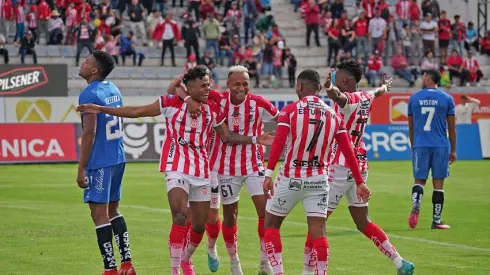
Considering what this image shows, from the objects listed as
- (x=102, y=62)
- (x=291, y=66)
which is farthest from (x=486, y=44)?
(x=102, y=62)

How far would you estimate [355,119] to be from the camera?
12.1m

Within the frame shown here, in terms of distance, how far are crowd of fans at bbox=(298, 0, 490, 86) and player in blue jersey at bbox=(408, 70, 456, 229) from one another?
2691 cm

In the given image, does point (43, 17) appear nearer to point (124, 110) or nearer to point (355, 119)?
point (355, 119)

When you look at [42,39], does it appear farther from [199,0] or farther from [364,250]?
[364,250]

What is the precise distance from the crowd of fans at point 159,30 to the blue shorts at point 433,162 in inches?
931

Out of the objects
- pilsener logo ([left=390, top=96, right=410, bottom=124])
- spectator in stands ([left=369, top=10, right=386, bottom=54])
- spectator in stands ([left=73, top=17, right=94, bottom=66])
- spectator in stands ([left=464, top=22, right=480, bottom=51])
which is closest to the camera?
spectator in stands ([left=73, top=17, right=94, bottom=66])

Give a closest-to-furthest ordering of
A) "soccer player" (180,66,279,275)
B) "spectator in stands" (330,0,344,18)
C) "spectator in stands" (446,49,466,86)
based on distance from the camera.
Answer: "soccer player" (180,66,279,275) < "spectator in stands" (446,49,466,86) < "spectator in stands" (330,0,344,18)

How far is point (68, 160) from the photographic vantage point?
31109 mm

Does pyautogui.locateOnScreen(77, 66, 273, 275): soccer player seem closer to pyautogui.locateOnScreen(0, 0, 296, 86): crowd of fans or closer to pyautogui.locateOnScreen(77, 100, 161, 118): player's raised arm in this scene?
pyautogui.locateOnScreen(77, 100, 161, 118): player's raised arm

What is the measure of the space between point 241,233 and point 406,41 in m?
Answer: 31.7

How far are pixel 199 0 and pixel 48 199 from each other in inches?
936

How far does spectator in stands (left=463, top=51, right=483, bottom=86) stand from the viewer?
4525 centimetres

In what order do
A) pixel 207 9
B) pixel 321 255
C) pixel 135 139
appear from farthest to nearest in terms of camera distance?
pixel 207 9 < pixel 135 139 < pixel 321 255

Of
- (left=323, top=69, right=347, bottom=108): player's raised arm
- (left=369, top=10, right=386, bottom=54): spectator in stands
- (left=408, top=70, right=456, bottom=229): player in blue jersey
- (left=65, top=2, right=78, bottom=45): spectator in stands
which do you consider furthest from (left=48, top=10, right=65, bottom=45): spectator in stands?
(left=323, top=69, right=347, bottom=108): player's raised arm
